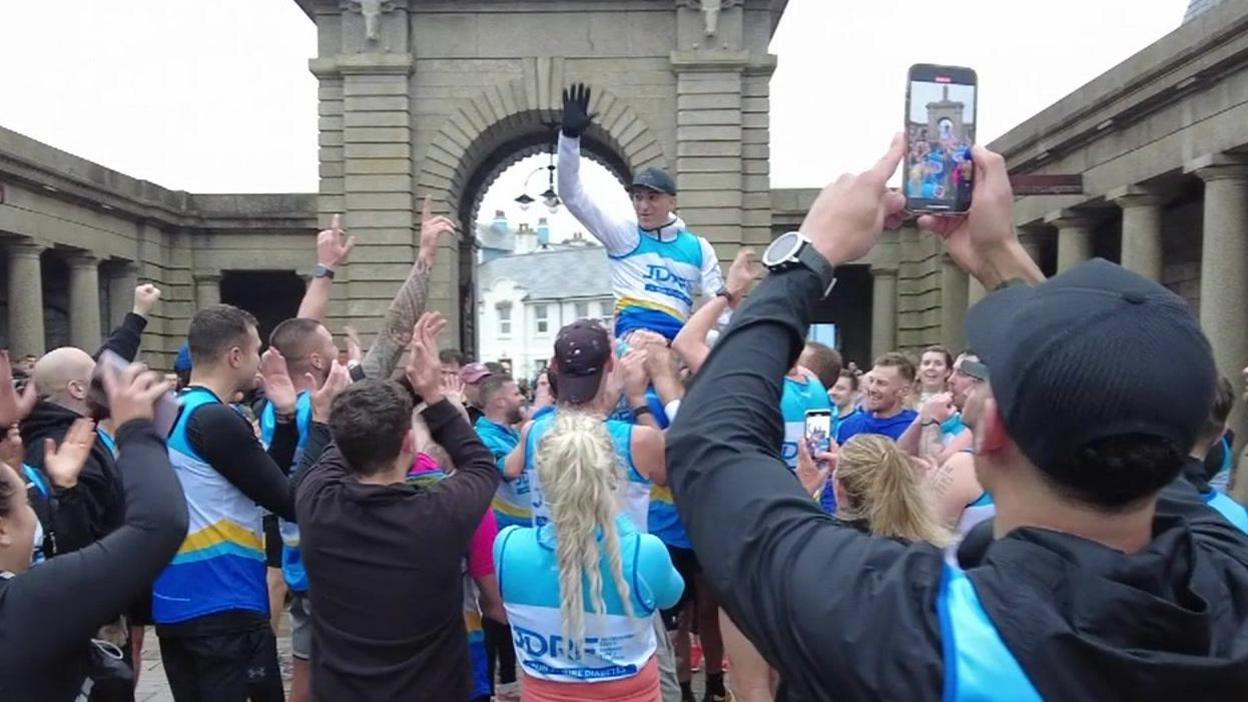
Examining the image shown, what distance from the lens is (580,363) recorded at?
471 cm

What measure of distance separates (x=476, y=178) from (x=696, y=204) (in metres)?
6.51

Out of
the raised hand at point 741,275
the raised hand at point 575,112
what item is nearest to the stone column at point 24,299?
the raised hand at point 575,112

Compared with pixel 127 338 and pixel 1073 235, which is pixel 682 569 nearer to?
pixel 127 338

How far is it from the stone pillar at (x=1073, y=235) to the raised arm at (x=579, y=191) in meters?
13.5

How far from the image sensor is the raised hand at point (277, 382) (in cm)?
465

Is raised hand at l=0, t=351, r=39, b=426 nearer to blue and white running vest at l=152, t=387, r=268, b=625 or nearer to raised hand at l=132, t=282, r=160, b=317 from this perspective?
blue and white running vest at l=152, t=387, r=268, b=625

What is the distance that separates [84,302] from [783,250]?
24.1 m

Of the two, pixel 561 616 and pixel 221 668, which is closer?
pixel 561 616

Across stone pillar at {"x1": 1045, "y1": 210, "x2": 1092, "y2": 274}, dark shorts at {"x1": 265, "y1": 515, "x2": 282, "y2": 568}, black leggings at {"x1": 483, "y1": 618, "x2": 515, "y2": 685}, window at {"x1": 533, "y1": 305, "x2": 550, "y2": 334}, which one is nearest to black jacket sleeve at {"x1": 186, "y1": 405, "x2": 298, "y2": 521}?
black leggings at {"x1": 483, "y1": 618, "x2": 515, "y2": 685}

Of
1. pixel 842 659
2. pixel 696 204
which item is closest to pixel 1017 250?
pixel 842 659

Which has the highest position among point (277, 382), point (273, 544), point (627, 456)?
point (277, 382)

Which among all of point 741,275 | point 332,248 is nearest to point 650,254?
point 332,248

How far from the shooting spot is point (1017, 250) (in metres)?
1.88

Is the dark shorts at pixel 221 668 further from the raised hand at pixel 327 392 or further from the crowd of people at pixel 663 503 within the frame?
the raised hand at pixel 327 392
